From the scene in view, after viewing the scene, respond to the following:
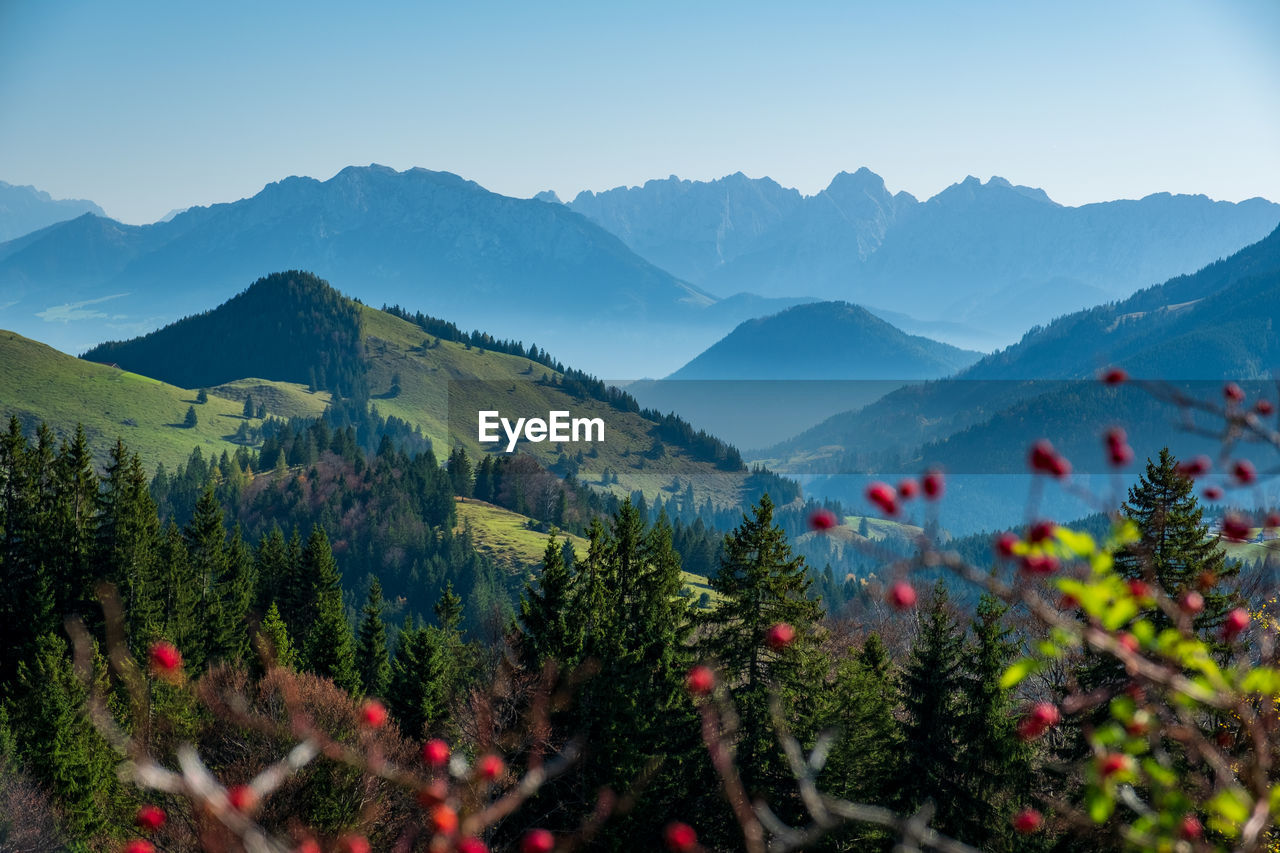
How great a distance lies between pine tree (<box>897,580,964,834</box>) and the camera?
1423 inches

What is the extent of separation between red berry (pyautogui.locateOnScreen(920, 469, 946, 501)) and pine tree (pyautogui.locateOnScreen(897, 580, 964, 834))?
106 feet

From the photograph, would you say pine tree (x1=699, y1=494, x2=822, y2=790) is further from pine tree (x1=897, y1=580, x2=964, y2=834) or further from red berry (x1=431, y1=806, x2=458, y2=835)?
red berry (x1=431, y1=806, x2=458, y2=835)

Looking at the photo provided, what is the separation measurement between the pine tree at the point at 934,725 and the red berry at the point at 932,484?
3217 centimetres

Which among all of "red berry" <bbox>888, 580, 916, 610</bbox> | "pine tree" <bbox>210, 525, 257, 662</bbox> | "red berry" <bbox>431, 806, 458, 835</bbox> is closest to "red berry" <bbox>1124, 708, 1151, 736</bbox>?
"red berry" <bbox>888, 580, 916, 610</bbox>

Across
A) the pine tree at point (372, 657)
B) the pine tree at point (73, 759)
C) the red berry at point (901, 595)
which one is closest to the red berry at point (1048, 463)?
the red berry at point (901, 595)

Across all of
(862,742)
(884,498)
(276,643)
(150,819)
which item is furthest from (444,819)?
(276,643)

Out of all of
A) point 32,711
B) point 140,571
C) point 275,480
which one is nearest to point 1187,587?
point 32,711

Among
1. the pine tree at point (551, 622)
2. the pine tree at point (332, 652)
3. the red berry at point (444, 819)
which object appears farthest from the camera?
the pine tree at point (332, 652)

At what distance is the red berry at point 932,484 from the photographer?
656cm

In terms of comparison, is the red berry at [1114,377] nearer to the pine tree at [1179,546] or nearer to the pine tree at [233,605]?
the pine tree at [1179,546]

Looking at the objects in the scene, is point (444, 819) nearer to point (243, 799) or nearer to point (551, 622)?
point (243, 799)

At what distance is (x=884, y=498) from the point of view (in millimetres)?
7051

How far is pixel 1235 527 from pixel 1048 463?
258cm

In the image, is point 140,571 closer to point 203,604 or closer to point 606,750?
point 203,604
